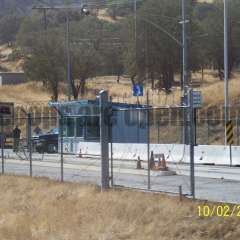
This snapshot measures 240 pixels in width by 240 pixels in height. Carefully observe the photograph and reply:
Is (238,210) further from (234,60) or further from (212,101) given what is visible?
(234,60)

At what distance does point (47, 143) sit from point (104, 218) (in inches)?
1177

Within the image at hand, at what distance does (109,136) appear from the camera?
53.4 ft

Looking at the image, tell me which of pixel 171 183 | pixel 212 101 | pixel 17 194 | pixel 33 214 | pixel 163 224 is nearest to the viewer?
pixel 163 224

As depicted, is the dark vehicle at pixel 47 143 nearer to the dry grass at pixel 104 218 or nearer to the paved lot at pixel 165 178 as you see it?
the paved lot at pixel 165 178

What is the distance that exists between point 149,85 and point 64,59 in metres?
11.4

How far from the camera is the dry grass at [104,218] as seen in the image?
1120 centimetres

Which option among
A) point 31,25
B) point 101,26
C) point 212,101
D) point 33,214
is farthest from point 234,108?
point 31,25

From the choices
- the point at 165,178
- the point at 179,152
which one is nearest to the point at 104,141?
the point at 165,178

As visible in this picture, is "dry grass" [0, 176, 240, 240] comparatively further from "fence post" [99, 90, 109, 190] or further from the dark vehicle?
the dark vehicle

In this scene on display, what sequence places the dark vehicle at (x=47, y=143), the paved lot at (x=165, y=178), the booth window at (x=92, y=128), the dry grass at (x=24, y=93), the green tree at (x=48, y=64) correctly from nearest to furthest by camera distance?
1. the paved lot at (x=165, y=178)
2. the booth window at (x=92, y=128)
3. the dark vehicle at (x=47, y=143)
4. the green tree at (x=48, y=64)
5. the dry grass at (x=24, y=93)
